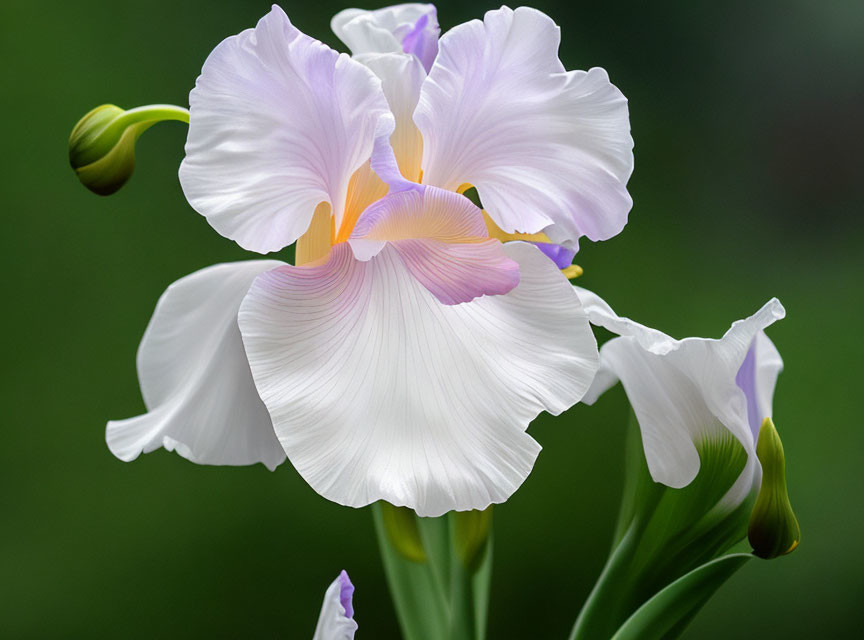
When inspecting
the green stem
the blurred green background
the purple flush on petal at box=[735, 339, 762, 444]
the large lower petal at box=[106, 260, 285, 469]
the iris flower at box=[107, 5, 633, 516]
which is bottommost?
the blurred green background

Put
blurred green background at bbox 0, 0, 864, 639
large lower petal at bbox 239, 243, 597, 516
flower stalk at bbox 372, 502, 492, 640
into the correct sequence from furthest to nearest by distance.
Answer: blurred green background at bbox 0, 0, 864, 639, flower stalk at bbox 372, 502, 492, 640, large lower petal at bbox 239, 243, 597, 516

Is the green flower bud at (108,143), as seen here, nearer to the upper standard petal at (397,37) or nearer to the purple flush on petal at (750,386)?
the upper standard petal at (397,37)

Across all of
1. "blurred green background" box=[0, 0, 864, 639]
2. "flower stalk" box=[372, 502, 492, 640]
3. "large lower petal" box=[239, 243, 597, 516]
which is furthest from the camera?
"blurred green background" box=[0, 0, 864, 639]

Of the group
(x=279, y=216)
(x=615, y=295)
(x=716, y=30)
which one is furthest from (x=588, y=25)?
(x=279, y=216)

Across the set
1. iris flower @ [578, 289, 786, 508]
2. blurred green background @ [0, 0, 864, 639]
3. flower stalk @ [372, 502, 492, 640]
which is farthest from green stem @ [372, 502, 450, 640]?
blurred green background @ [0, 0, 864, 639]

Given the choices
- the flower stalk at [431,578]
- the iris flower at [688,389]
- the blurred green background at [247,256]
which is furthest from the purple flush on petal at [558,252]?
the blurred green background at [247,256]

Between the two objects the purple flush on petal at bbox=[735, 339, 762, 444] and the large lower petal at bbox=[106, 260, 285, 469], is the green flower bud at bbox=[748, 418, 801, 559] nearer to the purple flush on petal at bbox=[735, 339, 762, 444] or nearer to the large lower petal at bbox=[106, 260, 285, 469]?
the purple flush on petal at bbox=[735, 339, 762, 444]
